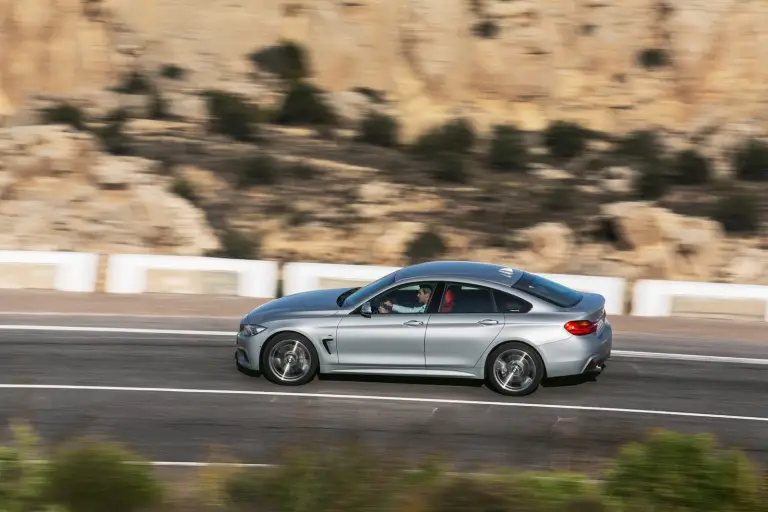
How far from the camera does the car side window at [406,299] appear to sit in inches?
442

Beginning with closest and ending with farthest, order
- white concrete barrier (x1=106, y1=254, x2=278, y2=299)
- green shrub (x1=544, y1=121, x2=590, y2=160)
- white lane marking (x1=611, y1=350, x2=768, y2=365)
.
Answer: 1. white lane marking (x1=611, y1=350, x2=768, y2=365)
2. white concrete barrier (x1=106, y1=254, x2=278, y2=299)
3. green shrub (x1=544, y1=121, x2=590, y2=160)

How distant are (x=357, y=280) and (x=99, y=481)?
10.5 meters

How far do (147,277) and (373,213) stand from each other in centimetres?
1415

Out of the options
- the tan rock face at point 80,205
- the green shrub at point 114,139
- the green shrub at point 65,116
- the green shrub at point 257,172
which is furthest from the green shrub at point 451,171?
the green shrub at point 65,116

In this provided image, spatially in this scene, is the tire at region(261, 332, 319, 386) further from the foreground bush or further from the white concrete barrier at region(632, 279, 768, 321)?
the white concrete barrier at region(632, 279, 768, 321)

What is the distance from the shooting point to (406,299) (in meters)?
11.3

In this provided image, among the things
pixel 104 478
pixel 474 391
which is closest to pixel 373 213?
pixel 474 391

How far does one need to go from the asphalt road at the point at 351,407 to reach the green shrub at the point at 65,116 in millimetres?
25886

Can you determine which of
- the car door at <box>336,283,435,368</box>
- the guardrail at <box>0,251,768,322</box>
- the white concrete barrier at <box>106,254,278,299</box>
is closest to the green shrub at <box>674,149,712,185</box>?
the guardrail at <box>0,251,768,322</box>

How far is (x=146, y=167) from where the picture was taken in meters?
31.7

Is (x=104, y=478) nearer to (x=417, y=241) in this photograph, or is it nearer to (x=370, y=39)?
(x=417, y=241)

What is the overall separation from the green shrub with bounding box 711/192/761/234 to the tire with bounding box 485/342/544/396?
69.9 ft

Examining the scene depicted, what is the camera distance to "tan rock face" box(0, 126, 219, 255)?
25.9 metres

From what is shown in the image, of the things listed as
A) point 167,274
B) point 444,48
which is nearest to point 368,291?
point 167,274
